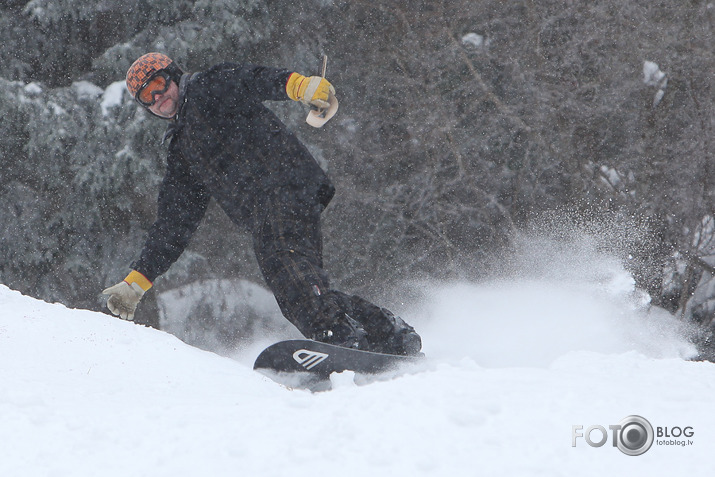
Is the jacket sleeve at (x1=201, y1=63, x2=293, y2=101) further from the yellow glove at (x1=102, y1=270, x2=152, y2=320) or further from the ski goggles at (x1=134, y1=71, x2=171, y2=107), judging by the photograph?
the yellow glove at (x1=102, y1=270, x2=152, y2=320)

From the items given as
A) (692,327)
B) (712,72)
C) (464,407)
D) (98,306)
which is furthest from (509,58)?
(464,407)

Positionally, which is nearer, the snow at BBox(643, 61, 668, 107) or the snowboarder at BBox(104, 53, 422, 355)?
the snowboarder at BBox(104, 53, 422, 355)

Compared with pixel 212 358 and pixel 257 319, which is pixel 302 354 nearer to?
pixel 212 358

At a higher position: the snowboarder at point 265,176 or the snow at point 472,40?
the snow at point 472,40

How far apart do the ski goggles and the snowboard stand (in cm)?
134

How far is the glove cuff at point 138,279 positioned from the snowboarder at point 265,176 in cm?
57

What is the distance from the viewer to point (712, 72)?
6820mm

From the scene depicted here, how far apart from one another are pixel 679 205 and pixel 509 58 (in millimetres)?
2365

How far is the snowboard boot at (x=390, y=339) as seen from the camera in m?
3.18

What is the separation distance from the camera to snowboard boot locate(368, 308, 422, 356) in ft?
10.4

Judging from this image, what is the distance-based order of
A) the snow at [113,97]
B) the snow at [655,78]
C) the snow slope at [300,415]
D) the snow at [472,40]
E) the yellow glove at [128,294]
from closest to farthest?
1. the snow slope at [300,415]
2. the yellow glove at [128,294]
3. the snow at [113,97]
4. the snow at [655,78]
5. the snow at [472,40]

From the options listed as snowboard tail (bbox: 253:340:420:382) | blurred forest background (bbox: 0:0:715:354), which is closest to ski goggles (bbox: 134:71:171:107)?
snowboard tail (bbox: 253:340:420:382)

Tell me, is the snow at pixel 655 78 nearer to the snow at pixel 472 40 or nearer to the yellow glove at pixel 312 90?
the snow at pixel 472 40

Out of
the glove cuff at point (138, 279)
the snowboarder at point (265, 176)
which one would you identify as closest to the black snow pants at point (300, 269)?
the snowboarder at point (265, 176)
